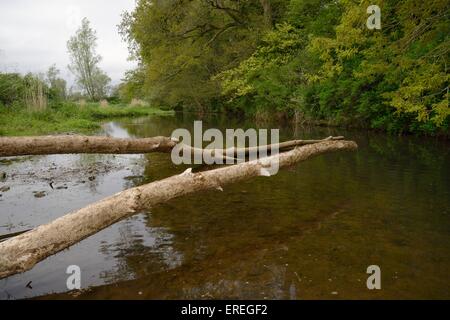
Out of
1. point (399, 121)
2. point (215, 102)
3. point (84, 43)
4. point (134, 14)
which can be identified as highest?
point (84, 43)

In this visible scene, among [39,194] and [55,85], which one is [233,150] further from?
[55,85]

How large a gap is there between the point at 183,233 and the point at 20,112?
1512 centimetres

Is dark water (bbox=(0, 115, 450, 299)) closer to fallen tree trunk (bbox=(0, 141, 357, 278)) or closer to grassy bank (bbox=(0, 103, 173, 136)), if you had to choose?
fallen tree trunk (bbox=(0, 141, 357, 278))

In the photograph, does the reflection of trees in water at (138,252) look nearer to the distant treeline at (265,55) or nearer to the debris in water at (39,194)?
the debris in water at (39,194)

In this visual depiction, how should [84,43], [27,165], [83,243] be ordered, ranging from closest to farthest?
1. [83,243]
2. [27,165]
3. [84,43]

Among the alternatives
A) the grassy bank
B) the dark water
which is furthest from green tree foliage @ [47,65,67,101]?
the dark water

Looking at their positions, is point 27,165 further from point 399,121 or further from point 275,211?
point 399,121

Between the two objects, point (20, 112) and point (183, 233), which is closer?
point (183, 233)

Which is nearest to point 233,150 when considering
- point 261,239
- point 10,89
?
point 261,239

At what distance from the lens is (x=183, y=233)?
463 cm

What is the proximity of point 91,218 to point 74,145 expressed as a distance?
1.56 metres

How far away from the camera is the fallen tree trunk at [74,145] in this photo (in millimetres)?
4141

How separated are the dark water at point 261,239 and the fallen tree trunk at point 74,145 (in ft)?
3.43
